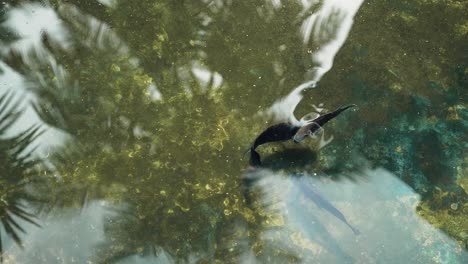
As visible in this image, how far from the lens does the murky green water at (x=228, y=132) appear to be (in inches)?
106

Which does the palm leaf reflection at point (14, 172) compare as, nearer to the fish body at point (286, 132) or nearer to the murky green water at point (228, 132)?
the murky green water at point (228, 132)

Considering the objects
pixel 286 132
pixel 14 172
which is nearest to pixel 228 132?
pixel 286 132

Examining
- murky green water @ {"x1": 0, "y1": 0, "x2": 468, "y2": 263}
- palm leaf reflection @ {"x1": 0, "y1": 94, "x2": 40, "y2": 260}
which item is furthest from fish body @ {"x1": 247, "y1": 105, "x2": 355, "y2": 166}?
palm leaf reflection @ {"x1": 0, "y1": 94, "x2": 40, "y2": 260}

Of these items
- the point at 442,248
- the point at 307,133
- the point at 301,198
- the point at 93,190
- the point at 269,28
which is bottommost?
the point at 442,248

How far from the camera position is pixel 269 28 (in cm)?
320

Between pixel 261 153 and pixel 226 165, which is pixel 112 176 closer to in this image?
pixel 226 165

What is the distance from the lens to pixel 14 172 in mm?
2811

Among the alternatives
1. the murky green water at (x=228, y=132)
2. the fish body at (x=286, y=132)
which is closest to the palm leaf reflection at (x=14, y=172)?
the murky green water at (x=228, y=132)

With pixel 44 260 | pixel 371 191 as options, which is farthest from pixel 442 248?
pixel 44 260

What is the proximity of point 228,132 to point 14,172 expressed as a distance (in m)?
1.36

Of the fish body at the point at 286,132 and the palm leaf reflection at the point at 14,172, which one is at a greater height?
the palm leaf reflection at the point at 14,172

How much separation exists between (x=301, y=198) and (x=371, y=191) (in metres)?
0.43

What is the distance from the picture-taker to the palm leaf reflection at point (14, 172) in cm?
271

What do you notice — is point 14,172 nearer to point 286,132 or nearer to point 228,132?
point 228,132
